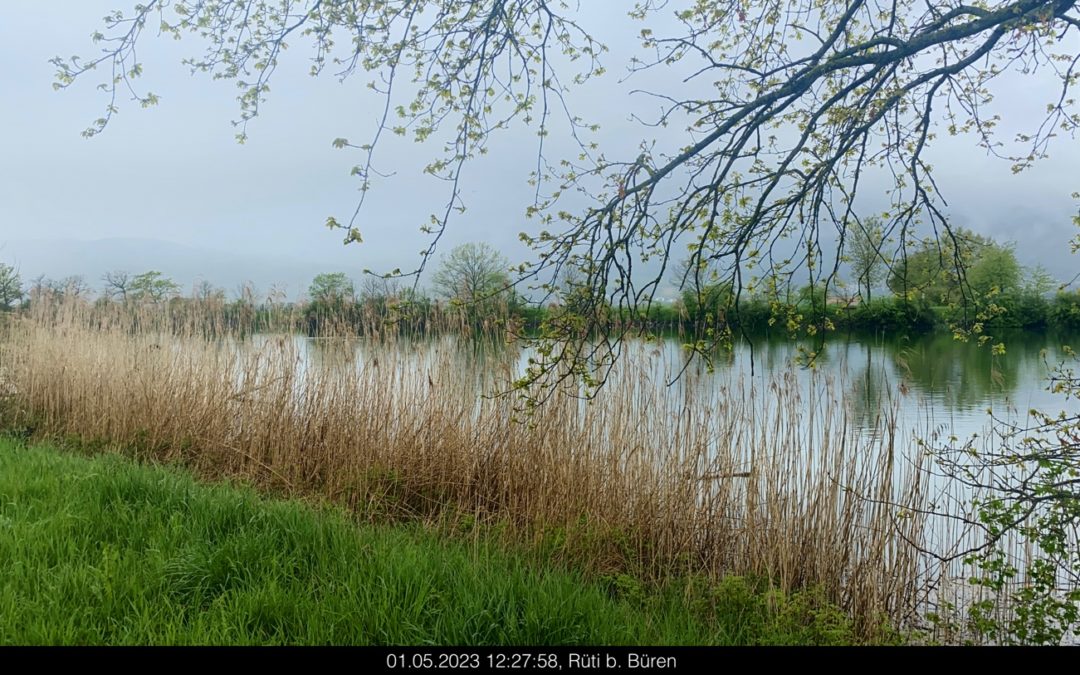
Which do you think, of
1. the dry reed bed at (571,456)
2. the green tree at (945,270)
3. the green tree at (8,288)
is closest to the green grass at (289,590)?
the dry reed bed at (571,456)

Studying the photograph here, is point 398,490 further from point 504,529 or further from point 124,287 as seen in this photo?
point 124,287

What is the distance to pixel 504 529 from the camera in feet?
11.6

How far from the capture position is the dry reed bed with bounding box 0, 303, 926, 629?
3.29 m

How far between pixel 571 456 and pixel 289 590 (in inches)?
75.1

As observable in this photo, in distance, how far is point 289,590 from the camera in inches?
90.4

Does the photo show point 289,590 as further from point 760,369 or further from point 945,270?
point 760,369

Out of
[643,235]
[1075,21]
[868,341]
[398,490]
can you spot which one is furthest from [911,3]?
[398,490]

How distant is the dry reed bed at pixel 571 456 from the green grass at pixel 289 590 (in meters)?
0.36

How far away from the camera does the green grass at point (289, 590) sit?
210 centimetres

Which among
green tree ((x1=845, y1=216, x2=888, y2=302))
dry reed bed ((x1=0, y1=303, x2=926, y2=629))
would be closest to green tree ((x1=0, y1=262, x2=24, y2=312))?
dry reed bed ((x1=0, y1=303, x2=926, y2=629))

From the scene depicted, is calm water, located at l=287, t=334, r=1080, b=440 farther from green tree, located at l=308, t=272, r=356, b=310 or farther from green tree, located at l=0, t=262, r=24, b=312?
green tree, located at l=0, t=262, r=24, b=312

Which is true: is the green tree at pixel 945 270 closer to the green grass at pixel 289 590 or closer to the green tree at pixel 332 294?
the green grass at pixel 289 590

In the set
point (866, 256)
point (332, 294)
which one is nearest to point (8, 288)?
point (332, 294)

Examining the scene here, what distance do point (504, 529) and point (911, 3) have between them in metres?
3.54
